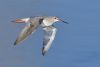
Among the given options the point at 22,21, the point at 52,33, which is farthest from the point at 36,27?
the point at 52,33

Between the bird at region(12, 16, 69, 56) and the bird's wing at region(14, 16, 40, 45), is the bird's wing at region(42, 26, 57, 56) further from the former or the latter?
the bird's wing at region(14, 16, 40, 45)

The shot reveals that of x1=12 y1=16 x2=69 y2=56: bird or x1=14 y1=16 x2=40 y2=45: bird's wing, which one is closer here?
x1=14 y1=16 x2=40 y2=45: bird's wing

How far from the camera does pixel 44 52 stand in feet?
78.0

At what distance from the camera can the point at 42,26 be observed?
947 inches

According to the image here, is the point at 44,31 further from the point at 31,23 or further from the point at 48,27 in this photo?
the point at 31,23

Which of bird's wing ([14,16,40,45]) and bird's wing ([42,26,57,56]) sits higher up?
bird's wing ([14,16,40,45])

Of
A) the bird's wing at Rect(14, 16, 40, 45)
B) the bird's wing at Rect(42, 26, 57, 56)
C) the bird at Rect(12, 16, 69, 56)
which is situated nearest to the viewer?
the bird's wing at Rect(14, 16, 40, 45)

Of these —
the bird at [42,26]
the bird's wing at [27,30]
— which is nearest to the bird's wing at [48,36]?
the bird at [42,26]

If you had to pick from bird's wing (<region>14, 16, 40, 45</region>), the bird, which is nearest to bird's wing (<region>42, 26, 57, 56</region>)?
the bird

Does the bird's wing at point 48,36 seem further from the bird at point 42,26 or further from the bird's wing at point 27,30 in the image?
the bird's wing at point 27,30

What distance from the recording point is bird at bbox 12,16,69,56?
21688 mm

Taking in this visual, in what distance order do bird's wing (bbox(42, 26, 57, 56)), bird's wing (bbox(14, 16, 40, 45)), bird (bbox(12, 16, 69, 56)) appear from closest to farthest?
bird's wing (bbox(14, 16, 40, 45))
bird (bbox(12, 16, 69, 56))
bird's wing (bbox(42, 26, 57, 56))

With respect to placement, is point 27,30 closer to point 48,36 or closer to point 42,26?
point 42,26

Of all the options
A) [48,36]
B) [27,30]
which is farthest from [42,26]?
[27,30]
